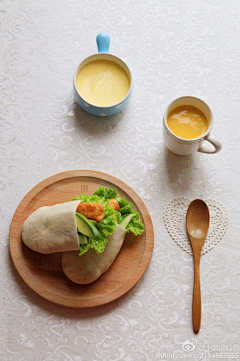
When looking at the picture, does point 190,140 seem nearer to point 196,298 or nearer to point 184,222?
point 184,222

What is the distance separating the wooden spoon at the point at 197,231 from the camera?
1.18m

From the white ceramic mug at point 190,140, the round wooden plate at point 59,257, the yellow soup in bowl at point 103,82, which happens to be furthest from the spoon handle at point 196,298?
the yellow soup in bowl at point 103,82

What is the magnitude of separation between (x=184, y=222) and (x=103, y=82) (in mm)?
563

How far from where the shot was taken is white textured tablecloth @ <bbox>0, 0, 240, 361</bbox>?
116 cm

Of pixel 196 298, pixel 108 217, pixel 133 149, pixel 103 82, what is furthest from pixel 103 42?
pixel 196 298

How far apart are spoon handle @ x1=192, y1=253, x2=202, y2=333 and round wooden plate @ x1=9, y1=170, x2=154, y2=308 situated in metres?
0.16

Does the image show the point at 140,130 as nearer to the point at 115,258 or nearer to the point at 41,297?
the point at 115,258

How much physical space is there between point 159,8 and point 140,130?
21.0 inches

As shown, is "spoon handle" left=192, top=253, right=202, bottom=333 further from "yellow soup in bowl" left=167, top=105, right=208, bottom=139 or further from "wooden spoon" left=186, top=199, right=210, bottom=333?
"yellow soup in bowl" left=167, top=105, right=208, bottom=139

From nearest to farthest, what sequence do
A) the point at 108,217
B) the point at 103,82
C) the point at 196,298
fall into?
the point at 108,217 → the point at 196,298 → the point at 103,82

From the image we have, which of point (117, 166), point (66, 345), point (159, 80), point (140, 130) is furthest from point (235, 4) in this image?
point (66, 345)

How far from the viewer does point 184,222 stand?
125 centimetres

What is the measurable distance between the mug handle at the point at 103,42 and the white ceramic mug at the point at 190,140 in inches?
12.7

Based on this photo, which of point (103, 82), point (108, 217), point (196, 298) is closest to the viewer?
Answer: point (108, 217)
